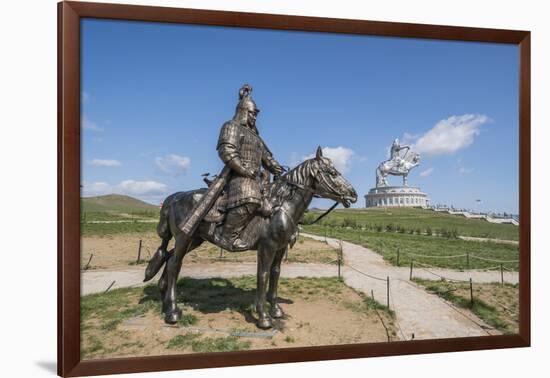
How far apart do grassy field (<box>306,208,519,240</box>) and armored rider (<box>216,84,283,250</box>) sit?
5.19m

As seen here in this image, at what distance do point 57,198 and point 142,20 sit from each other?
2399 millimetres

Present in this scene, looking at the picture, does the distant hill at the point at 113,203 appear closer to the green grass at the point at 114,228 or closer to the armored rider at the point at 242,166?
the green grass at the point at 114,228

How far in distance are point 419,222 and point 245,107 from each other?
7.38 meters

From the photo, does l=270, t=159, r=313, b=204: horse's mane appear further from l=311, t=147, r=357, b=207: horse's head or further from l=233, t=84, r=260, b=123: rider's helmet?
l=233, t=84, r=260, b=123: rider's helmet

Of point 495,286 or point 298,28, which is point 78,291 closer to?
point 298,28

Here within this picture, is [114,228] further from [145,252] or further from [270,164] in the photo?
[270,164]

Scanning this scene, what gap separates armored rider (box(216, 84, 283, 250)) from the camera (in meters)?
5.36

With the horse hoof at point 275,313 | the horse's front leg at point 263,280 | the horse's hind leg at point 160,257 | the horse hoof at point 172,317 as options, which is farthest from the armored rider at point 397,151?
the horse hoof at point 172,317

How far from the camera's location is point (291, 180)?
5676mm

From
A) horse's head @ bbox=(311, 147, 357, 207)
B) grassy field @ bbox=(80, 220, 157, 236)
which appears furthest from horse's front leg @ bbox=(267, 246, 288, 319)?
grassy field @ bbox=(80, 220, 157, 236)

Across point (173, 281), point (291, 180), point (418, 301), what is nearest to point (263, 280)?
point (173, 281)

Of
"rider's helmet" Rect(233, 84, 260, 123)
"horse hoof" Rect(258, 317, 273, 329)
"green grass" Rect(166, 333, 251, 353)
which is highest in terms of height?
"rider's helmet" Rect(233, 84, 260, 123)

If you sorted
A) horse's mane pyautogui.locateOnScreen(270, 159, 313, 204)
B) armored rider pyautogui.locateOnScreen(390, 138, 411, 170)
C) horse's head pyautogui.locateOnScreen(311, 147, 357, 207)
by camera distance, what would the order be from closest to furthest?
1. horse's head pyautogui.locateOnScreen(311, 147, 357, 207)
2. horse's mane pyautogui.locateOnScreen(270, 159, 313, 204)
3. armored rider pyautogui.locateOnScreen(390, 138, 411, 170)

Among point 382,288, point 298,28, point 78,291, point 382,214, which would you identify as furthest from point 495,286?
point 78,291
